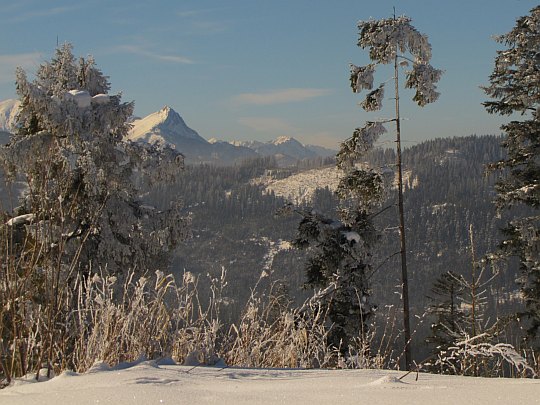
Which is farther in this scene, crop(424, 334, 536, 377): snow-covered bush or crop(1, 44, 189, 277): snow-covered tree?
crop(1, 44, 189, 277): snow-covered tree

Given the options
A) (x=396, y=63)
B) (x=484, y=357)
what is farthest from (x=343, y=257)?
(x=484, y=357)

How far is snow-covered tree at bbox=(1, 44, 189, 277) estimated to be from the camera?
1133 centimetres

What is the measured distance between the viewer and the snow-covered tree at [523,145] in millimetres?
11961

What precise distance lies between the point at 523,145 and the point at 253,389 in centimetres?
1192

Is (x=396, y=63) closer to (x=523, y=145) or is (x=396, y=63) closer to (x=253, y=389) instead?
(x=523, y=145)

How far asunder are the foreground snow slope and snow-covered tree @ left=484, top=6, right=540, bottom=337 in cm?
1079

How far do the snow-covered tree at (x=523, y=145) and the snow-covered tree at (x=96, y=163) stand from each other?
7762 mm

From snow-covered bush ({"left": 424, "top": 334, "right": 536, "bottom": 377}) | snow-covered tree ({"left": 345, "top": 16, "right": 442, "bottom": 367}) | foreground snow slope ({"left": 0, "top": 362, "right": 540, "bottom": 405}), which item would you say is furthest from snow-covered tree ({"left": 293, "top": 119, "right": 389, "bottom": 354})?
foreground snow slope ({"left": 0, "top": 362, "right": 540, "bottom": 405})

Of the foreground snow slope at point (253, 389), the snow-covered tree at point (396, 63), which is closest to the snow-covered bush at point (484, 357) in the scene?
the foreground snow slope at point (253, 389)

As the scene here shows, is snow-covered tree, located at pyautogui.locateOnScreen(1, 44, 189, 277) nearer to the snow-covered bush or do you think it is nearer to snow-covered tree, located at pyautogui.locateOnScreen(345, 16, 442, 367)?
snow-covered tree, located at pyautogui.locateOnScreen(345, 16, 442, 367)

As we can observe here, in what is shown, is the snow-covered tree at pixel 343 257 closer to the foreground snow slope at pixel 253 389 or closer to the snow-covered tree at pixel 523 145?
the snow-covered tree at pixel 523 145

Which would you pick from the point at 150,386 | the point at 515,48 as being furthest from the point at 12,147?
the point at 515,48

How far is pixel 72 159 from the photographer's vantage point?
434 inches

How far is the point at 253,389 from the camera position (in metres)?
2.24
